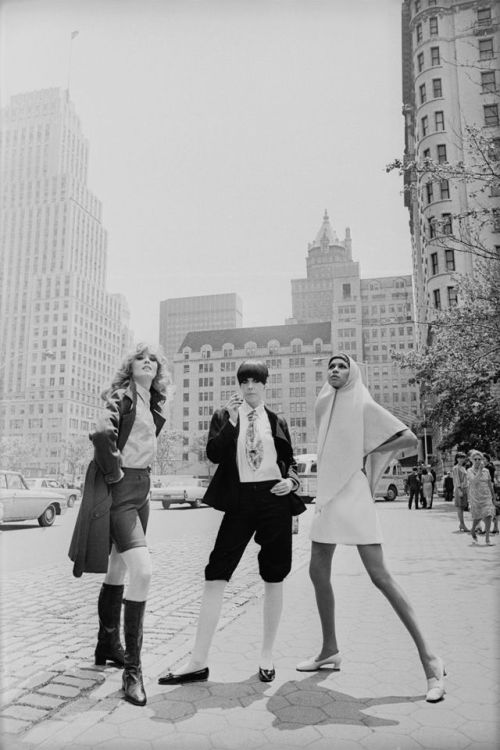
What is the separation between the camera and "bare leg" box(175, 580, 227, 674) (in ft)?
11.0

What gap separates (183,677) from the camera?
3279 millimetres

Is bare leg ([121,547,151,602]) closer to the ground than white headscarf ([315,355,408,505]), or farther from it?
closer to the ground

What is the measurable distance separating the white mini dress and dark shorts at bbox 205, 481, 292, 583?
0.24 meters

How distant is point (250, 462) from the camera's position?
3.45 m

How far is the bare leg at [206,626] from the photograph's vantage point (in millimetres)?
3340

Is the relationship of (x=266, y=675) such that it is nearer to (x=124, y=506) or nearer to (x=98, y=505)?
(x=124, y=506)

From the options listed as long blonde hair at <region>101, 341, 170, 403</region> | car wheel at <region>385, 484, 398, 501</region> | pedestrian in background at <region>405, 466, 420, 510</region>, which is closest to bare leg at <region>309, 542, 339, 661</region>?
long blonde hair at <region>101, 341, 170, 403</region>

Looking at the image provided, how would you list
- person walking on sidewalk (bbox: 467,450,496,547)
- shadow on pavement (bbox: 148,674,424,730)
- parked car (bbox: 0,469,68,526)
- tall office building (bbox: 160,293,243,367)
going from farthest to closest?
parked car (bbox: 0,469,68,526), person walking on sidewalk (bbox: 467,450,496,547), tall office building (bbox: 160,293,243,367), shadow on pavement (bbox: 148,674,424,730)

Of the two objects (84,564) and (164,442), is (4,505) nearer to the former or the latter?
(84,564)

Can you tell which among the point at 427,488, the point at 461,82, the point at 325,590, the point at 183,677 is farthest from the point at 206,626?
the point at 427,488

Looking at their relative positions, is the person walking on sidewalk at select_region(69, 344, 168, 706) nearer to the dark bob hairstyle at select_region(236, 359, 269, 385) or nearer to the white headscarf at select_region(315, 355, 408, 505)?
the dark bob hairstyle at select_region(236, 359, 269, 385)

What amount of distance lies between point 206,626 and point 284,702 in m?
0.63

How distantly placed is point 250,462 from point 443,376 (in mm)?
19201

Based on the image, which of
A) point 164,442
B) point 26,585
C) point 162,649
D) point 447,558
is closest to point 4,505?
point 26,585
